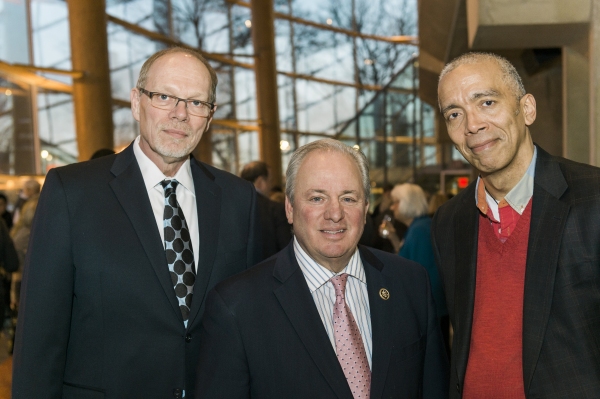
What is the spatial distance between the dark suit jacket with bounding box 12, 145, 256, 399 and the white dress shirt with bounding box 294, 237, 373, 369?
40 centimetres

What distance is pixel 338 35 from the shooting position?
23.7 metres

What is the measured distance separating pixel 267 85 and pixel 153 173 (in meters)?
17.5

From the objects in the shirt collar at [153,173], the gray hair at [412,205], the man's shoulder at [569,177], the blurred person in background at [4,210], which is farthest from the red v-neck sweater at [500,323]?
the blurred person in background at [4,210]

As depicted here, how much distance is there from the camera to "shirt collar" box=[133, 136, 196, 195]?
2381 millimetres

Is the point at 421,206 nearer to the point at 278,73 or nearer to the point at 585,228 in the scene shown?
the point at 585,228

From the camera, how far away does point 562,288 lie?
2.12m

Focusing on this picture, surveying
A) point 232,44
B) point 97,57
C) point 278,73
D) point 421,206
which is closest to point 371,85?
point 278,73

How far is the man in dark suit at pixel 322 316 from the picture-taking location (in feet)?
6.63

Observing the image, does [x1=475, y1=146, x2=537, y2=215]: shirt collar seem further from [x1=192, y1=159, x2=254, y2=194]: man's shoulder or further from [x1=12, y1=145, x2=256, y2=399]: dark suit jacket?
[x1=12, y1=145, x2=256, y2=399]: dark suit jacket

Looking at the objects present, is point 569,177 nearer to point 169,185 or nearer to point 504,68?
point 504,68

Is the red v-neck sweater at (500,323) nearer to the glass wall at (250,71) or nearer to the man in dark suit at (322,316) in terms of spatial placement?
the man in dark suit at (322,316)

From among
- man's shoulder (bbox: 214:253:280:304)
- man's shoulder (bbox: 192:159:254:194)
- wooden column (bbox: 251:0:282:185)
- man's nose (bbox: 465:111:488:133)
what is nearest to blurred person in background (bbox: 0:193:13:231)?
man's shoulder (bbox: 192:159:254:194)

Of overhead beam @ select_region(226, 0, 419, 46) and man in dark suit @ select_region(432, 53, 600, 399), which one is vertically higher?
overhead beam @ select_region(226, 0, 419, 46)

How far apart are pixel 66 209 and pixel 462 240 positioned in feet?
4.83
